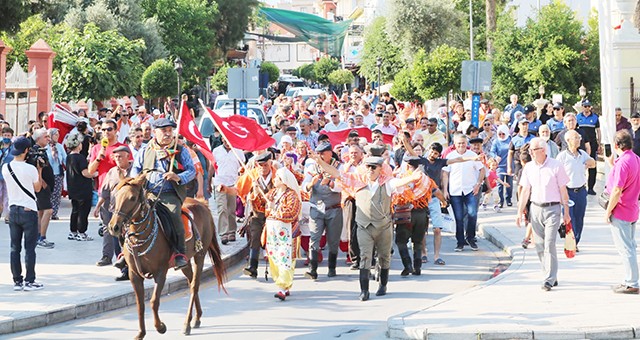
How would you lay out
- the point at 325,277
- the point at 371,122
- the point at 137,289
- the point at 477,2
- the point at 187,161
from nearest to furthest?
the point at 137,289 → the point at 187,161 → the point at 325,277 → the point at 371,122 → the point at 477,2

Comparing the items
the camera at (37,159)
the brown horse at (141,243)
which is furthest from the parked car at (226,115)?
the brown horse at (141,243)

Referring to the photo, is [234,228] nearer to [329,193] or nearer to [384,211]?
[329,193]

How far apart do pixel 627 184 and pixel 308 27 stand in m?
67.7

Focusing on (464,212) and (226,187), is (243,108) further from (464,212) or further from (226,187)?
(464,212)

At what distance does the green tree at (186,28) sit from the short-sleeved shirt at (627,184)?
157 ft

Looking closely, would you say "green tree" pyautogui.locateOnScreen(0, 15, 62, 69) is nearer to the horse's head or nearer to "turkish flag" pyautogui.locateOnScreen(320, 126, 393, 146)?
"turkish flag" pyautogui.locateOnScreen(320, 126, 393, 146)

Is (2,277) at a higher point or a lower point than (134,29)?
lower

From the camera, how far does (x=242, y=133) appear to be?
15.3 meters

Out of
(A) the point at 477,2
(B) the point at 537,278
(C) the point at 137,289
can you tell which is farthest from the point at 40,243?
(A) the point at 477,2

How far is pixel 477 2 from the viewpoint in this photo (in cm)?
5612

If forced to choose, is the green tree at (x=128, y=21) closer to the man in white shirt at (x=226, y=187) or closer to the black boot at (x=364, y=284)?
the man in white shirt at (x=226, y=187)

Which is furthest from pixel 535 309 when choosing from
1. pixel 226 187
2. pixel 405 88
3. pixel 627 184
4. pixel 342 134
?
pixel 405 88

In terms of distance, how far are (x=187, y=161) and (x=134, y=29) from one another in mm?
41713

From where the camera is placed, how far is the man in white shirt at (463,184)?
16.2 meters
